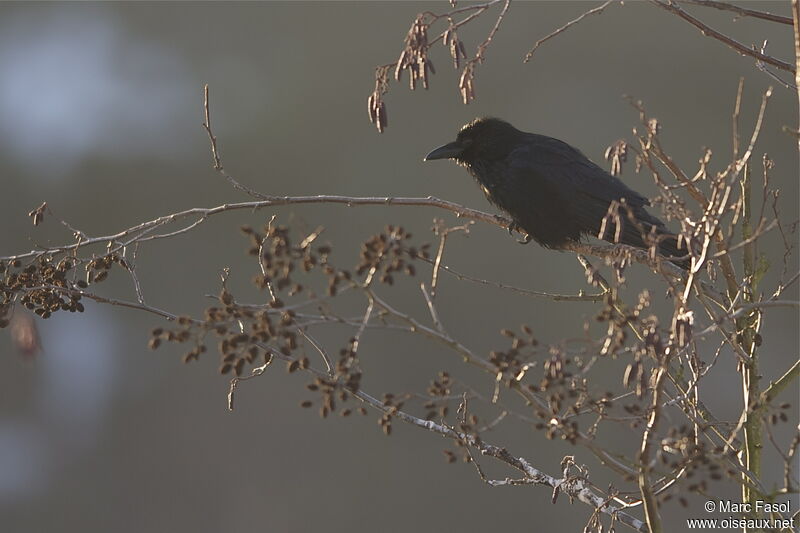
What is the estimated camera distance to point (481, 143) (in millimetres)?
5492

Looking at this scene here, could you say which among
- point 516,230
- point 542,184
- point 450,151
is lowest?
point 516,230

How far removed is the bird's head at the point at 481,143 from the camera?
5.45 metres

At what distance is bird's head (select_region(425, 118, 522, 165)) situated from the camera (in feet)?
17.9

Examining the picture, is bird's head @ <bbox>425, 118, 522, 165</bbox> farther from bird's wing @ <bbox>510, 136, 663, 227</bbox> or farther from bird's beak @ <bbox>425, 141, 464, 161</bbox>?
bird's wing @ <bbox>510, 136, 663, 227</bbox>

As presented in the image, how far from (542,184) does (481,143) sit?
0.55m

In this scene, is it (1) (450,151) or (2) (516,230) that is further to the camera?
(1) (450,151)

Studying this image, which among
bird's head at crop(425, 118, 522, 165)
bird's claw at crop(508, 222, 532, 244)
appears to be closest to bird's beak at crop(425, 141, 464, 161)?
bird's head at crop(425, 118, 522, 165)

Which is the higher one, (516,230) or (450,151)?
(450,151)

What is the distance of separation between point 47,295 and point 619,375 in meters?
7.52

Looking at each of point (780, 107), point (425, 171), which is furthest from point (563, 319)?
point (780, 107)

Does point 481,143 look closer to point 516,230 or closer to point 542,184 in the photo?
point 542,184

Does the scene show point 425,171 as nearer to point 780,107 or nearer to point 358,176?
point 358,176

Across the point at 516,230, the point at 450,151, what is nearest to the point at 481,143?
the point at 450,151

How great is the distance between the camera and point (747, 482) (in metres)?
2.41
